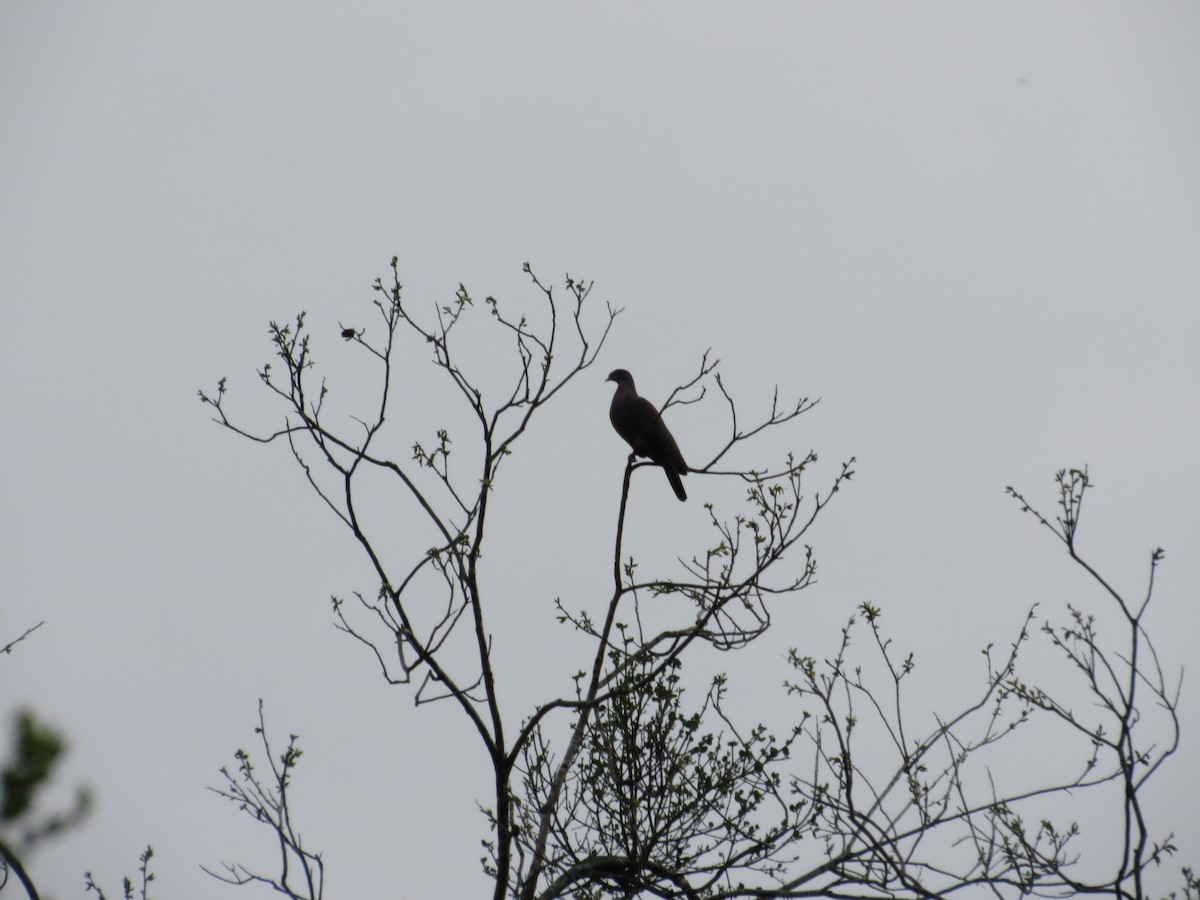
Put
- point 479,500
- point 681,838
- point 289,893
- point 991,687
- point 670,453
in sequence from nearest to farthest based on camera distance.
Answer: point 289,893 < point 479,500 < point 991,687 < point 681,838 < point 670,453

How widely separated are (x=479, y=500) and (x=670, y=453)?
2.88 meters

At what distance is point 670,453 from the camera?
21.1ft

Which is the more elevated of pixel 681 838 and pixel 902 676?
pixel 902 676

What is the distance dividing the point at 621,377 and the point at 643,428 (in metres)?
1.05

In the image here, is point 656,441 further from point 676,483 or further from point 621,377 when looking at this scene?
point 621,377

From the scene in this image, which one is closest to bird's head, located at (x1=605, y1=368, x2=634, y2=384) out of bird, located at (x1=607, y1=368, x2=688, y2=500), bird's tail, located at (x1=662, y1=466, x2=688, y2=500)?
bird, located at (x1=607, y1=368, x2=688, y2=500)

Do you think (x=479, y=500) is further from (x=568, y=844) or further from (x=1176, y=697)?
(x=1176, y=697)

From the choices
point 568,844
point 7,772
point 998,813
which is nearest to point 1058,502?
point 998,813

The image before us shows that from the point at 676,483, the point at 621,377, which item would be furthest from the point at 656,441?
the point at 621,377

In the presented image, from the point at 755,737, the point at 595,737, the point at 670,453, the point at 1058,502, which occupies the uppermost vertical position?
the point at 670,453

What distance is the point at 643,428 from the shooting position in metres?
6.80

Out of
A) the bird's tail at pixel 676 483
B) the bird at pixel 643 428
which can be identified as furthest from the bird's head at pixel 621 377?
the bird's tail at pixel 676 483

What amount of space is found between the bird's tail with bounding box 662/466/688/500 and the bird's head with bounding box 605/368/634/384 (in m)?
1.30

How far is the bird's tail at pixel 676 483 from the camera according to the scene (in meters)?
6.61
